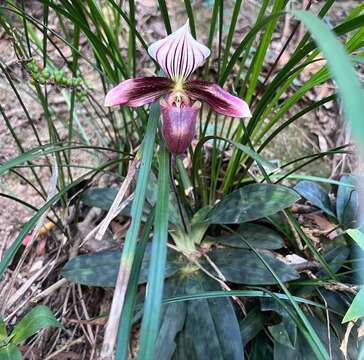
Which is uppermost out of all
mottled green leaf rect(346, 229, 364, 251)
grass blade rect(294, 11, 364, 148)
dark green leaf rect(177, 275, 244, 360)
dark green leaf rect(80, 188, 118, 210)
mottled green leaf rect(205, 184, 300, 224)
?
grass blade rect(294, 11, 364, 148)

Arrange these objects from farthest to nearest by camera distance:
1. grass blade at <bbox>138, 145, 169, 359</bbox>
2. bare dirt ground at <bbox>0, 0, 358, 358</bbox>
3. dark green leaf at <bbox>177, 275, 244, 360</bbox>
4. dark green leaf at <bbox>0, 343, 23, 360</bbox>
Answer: bare dirt ground at <bbox>0, 0, 358, 358</bbox>
dark green leaf at <bbox>177, 275, 244, 360</bbox>
dark green leaf at <bbox>0, 343, 23, 360</bbox>
grass blade at <bbox>138, 145, 169, 359</bbox>

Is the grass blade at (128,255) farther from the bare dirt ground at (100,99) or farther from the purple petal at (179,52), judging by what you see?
the bare dirt ground at (100,99)

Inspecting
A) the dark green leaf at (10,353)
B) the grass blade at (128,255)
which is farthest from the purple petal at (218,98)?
the dark green leaf at (10,353)

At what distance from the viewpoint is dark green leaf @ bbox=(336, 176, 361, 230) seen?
920 mm

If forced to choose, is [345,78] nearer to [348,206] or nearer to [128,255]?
[128,255]

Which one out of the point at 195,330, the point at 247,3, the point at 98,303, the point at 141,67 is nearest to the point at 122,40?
the point at 141,67

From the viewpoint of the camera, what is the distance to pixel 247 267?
0.80m

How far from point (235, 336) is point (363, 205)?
38 centimetres

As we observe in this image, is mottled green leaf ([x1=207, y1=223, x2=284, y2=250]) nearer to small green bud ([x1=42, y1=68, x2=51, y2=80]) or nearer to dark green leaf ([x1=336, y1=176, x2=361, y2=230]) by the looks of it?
dark green leaf ([x1=336, y1=176, x2=361, y2=230])

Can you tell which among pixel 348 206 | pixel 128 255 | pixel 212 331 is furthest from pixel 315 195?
pixel 128 255

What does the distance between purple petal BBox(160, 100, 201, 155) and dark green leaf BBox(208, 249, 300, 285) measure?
306 mm

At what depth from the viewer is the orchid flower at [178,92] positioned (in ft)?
2.02

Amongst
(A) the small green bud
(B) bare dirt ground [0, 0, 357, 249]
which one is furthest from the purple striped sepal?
(B) bare dirt ground [0, 0, 357, 249]

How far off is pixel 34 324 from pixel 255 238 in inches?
19.4
